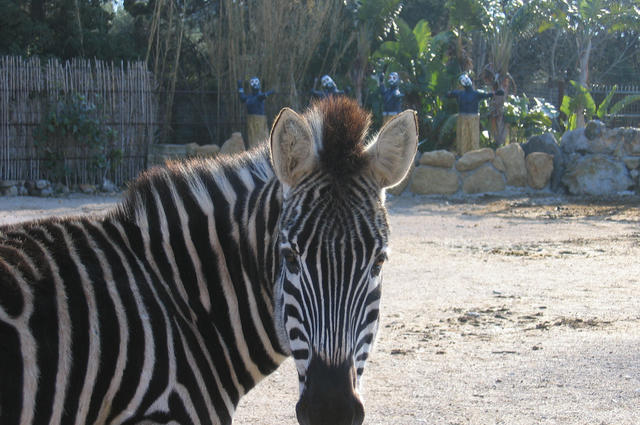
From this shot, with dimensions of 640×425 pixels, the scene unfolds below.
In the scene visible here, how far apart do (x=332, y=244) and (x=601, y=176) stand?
12903 millimetres

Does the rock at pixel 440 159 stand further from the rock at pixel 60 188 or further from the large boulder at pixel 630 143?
the rock at pixel 60 188

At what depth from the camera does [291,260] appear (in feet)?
7.89

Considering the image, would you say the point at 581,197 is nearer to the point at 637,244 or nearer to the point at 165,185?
the point at 637,244

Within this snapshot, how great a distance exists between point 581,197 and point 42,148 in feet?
34.6

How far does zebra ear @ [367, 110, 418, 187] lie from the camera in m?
2.54

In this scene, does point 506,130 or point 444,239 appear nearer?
point 444,239

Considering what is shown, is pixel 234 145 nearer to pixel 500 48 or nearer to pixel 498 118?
pixel 498 118

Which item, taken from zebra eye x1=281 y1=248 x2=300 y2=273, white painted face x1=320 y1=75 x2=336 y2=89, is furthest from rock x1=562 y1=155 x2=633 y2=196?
zebra eye x1=281 y1=248 x2=300 y2=273

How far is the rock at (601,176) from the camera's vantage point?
13953 mm

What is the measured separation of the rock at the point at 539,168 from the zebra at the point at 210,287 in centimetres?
1244

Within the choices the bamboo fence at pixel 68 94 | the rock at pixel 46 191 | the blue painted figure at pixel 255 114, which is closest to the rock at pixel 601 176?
the blue painted figure at pixel 255 114

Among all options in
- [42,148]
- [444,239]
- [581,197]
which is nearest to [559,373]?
[444,239]

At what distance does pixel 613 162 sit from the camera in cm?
1402

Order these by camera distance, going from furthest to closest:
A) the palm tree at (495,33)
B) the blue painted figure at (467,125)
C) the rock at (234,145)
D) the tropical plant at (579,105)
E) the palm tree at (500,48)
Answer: the tropical plant at (579,105) → the palm tree at (495,33) → the palm tree at (500,48) → the blue painted figure at (467,125) → the rock at (234,145)
